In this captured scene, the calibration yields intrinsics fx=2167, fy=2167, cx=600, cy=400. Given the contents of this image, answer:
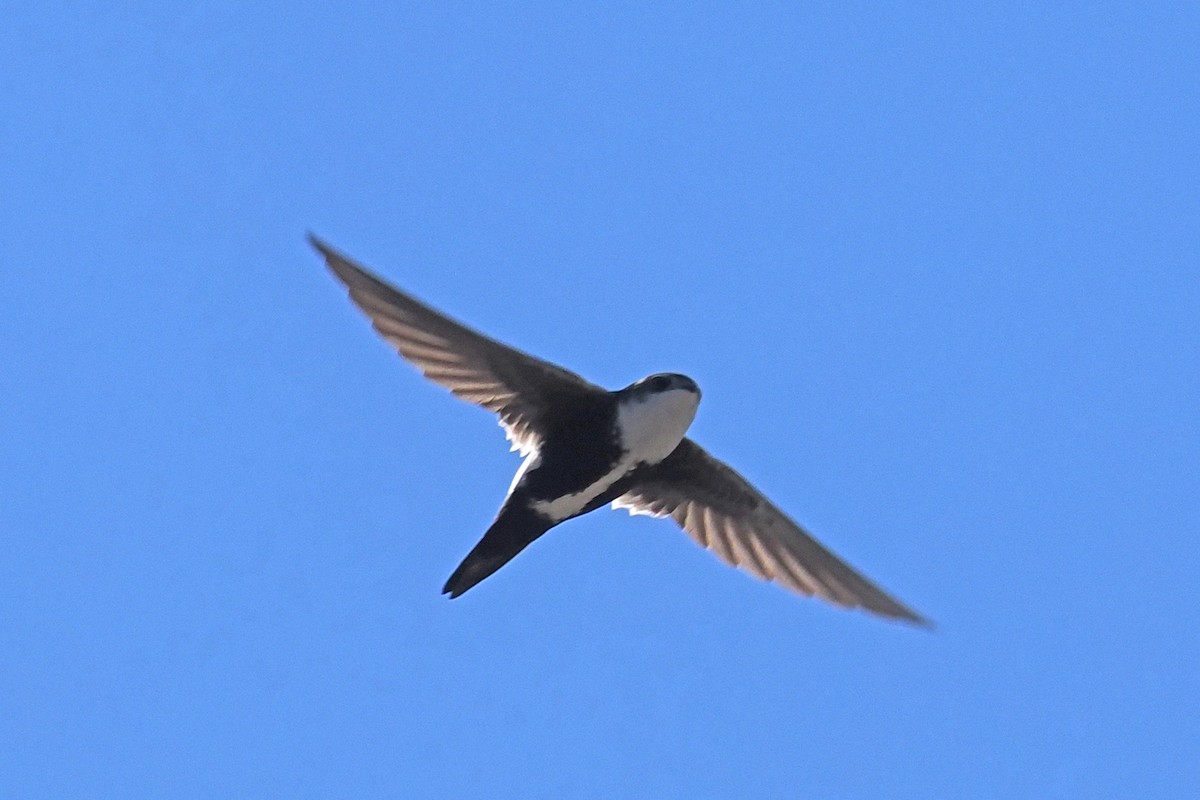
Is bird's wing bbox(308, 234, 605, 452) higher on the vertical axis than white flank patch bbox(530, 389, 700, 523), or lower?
higher

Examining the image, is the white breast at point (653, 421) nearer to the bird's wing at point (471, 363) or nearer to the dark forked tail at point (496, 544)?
the bird's wing at point (471, 363)

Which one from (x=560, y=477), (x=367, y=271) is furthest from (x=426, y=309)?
(x=560, y=477)

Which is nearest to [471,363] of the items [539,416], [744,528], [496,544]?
[539,416]

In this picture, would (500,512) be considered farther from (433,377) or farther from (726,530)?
(726,530)

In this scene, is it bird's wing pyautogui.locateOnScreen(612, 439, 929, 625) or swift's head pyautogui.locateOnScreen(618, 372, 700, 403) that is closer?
swift's head pyautogui.locateOnScreen(618, 372, 700, 403)

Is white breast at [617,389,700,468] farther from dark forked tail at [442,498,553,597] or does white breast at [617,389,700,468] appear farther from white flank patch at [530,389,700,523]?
dark forked tail at [442,498,553,597]

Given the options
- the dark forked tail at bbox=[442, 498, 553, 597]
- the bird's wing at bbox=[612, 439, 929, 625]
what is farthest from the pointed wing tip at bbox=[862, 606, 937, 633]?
the dark forked tail at bbox=[442, 498, 553, 597]
